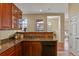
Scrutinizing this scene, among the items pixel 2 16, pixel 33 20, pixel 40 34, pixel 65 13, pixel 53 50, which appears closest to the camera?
pixel 2 16

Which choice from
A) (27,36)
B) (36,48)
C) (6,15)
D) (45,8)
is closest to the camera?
(6,15)

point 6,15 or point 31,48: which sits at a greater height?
point 6,15

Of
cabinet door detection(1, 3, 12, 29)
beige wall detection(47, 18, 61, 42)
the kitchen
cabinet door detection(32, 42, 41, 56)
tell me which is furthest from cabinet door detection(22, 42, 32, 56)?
beige wall detection(47, 18, 61, 42)

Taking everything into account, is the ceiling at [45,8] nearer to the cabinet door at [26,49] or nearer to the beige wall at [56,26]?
the beige wall at [56,26]

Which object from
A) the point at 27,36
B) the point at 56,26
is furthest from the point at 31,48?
the point at 56,26

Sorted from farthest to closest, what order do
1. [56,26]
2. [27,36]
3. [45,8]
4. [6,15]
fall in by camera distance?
[45,8] → [56,26] → [27,36] → [6,15]

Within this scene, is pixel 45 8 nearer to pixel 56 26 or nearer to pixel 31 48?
pixel 56 26

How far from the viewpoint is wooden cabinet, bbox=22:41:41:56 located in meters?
5.30

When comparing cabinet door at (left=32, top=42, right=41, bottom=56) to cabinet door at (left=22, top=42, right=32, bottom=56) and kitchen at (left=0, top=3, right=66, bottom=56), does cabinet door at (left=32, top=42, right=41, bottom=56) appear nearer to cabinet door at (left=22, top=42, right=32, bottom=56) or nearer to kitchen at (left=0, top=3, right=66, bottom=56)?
kitchen at (left=0, top=3, right=66, bottom=56)

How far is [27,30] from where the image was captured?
645cm

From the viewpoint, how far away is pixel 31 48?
17.5 feet

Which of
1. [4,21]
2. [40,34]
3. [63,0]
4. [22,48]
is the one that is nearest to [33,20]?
[40,34]

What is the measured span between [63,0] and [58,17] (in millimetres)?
5788

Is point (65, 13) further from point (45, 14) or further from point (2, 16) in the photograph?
point (2, 16)
